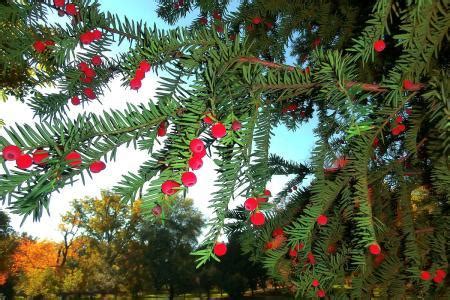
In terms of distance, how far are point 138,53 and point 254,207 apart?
0.57 m

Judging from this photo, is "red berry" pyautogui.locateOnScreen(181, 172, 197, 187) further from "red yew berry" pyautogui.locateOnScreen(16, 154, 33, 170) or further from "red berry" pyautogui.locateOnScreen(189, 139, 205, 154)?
"red yew berry" pyautogui.locateOnScreen(16, 154, 33, 170)

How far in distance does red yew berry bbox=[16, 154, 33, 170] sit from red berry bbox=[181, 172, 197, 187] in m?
0.32

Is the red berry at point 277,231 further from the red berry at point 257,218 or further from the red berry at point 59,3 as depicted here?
the red berry at point 59,3

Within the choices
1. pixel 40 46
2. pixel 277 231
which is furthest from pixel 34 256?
pixel 40 46

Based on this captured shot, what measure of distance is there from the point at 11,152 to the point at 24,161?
3cm

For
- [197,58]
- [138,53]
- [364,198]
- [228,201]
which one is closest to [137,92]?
[138,53]

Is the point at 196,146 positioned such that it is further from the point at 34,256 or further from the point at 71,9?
the point at 34,256

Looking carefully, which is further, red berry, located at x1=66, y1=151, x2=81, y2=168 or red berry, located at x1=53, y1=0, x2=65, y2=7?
red berry, located at x1=53, y1=0, x2=65, y2=7

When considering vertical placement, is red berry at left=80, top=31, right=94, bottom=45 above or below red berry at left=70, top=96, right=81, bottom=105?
above

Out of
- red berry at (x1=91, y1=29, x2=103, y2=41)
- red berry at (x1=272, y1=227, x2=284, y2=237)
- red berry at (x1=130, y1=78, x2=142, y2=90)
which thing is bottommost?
red berry at (x1=272, y1=227, x2=284, y2=237)

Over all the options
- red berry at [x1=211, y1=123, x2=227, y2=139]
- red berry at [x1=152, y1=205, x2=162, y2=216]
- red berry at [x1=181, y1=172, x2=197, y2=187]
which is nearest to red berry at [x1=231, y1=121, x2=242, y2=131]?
red berry at [x1=211, y1=123, x2=227, y2=139]

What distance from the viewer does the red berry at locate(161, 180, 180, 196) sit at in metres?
0.70

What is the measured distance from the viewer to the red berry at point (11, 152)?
0.62m

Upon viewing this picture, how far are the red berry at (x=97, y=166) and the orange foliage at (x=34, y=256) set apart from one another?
37092 mm
